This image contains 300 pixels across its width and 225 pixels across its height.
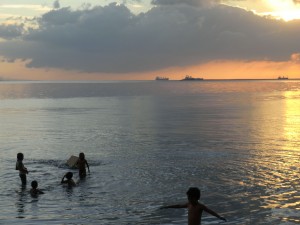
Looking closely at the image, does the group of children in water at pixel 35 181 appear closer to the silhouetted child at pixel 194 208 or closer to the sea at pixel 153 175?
the sea at pixel 153 175

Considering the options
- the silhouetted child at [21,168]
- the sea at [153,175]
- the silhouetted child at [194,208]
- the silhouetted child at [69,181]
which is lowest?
the sea at [153,175]

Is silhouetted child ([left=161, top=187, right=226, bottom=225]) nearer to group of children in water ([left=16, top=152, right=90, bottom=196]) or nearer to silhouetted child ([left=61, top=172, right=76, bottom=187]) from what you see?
group of children in water ([left=16, top=152, right=90, bottom=196])

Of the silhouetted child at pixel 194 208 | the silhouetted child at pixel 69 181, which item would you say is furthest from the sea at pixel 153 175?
the silhouetted child at pixel 194 208

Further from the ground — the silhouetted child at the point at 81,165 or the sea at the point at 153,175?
the silhouetted child at the point at 81,165

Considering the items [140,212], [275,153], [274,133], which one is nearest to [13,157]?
[140,212]

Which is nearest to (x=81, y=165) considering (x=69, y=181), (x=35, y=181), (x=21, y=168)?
(x=69, y=181)

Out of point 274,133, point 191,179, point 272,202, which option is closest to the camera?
point 272,202

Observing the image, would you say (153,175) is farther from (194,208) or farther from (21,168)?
(194,208)

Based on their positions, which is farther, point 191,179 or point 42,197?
point 191,179

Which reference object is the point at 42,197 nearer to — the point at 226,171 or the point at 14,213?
the point at 14,213

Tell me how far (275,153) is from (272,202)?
47.3ft

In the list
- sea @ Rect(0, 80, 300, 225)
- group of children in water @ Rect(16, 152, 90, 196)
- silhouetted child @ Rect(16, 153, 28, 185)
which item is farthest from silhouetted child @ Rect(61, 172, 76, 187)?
silhouetted child @ Rect(16, 153, 28, 185)

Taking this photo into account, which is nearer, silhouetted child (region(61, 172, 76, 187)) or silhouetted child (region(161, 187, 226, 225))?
silhouetted child (region(161, 187, 226, 225))

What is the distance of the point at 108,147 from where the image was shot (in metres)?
38.7
